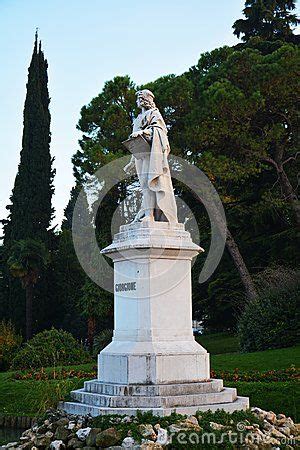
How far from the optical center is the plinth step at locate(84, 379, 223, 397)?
7.64 metres

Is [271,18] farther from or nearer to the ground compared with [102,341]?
farther from the ground

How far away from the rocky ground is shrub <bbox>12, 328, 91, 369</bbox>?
11.6 metres

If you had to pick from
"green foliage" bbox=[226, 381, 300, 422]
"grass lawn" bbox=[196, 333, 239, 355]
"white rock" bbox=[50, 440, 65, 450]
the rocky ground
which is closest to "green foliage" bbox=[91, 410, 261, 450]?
the rocky ground

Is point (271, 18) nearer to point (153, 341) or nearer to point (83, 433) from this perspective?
point (153, 341)

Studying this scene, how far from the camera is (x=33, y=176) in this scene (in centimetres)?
3138

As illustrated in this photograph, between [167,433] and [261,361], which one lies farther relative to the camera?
[261,361]

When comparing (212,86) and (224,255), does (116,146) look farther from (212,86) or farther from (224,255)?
(224,255)

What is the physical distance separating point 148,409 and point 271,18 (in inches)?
902

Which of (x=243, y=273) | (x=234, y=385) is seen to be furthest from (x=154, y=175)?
(x=243, y=273)

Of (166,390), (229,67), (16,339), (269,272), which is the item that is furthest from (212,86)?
(166,390)

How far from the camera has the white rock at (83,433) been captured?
697 cm

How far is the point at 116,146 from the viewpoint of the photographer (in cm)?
2236

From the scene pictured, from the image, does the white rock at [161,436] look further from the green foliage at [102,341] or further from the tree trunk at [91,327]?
the tree trunk at [91,327]

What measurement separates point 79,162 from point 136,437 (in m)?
19.2
